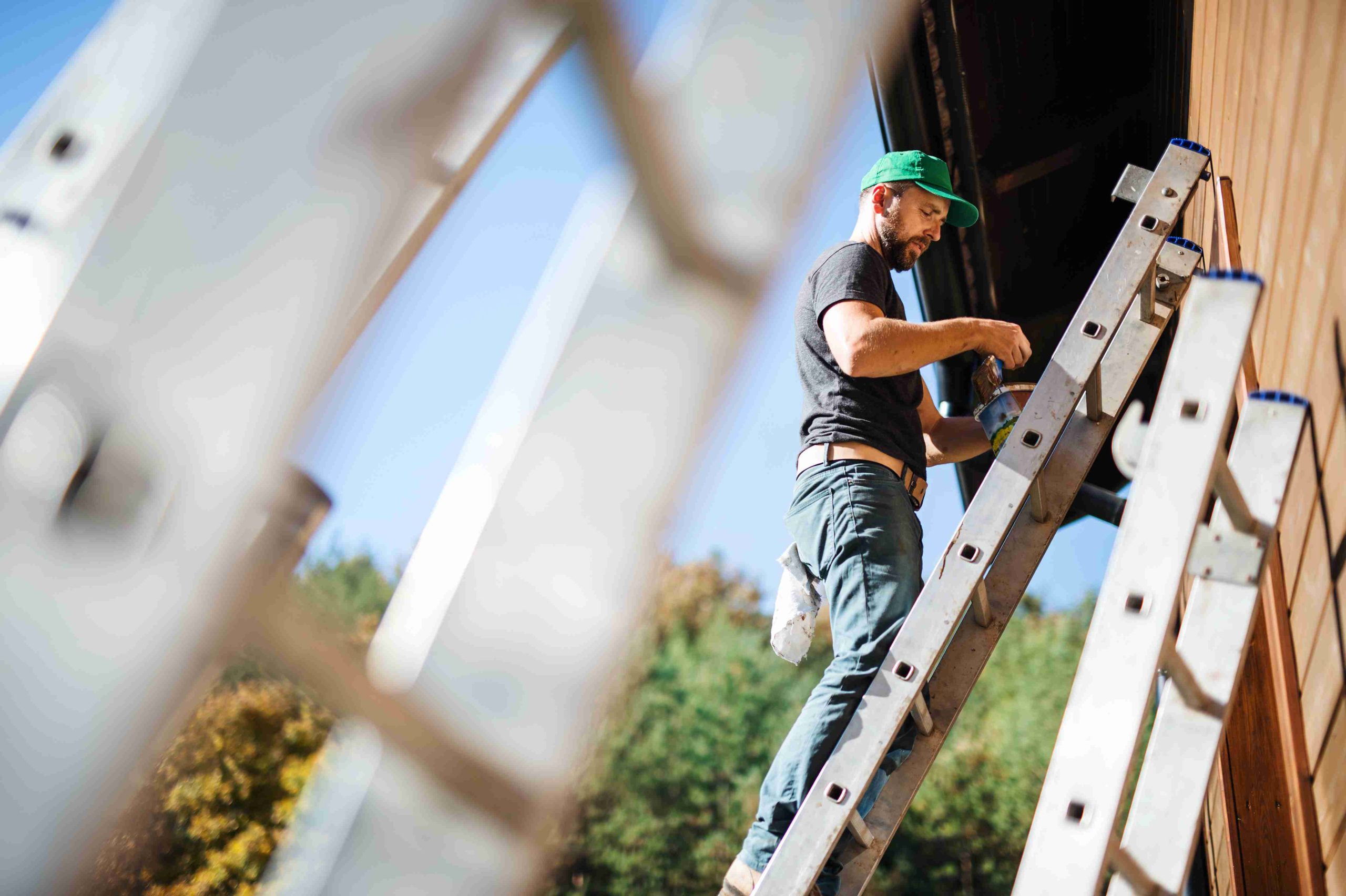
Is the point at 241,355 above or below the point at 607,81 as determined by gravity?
below

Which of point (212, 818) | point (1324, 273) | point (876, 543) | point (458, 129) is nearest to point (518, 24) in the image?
point (458, 129)

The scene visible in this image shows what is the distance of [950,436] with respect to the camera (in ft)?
5.60

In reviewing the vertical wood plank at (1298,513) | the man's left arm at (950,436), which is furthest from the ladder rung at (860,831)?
the man's left arm at (950,436)

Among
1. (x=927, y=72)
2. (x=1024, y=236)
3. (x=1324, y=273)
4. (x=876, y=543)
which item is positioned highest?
(x=1024, y=236)

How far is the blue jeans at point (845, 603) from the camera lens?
4.05ft

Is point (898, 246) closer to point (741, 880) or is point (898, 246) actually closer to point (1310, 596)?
point (1310, 596)

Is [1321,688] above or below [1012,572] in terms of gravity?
below

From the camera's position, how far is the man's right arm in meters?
1.34

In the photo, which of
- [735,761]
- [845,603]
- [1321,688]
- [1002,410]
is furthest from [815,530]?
[735,761]

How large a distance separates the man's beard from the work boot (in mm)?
933

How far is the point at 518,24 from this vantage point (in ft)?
1.40

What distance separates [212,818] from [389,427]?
7895mm

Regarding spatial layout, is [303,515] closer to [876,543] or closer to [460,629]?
[460,629]

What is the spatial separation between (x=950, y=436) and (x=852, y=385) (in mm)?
364
